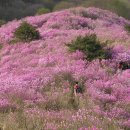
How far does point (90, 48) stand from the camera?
731 inches

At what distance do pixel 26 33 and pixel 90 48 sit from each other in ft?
21.0

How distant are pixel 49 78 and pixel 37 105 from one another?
290 cm

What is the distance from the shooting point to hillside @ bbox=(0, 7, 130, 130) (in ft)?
37.1

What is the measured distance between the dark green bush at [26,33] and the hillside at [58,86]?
49 cm

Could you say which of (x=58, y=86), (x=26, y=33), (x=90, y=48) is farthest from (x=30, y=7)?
(x=58, y=86)

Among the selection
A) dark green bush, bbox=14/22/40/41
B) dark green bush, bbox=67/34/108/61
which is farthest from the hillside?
dark green bush, bbox=14/22/40/41

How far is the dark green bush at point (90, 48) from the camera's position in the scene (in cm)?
1847

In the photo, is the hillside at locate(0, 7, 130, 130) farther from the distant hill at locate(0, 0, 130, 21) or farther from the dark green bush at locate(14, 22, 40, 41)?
the distant hill at locate(0, 0, 130, 21)

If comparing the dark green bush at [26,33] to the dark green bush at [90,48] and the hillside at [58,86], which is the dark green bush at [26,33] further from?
the dark green bush at [90,48]

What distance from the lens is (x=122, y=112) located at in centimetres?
1236

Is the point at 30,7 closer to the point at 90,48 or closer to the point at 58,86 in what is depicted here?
the point at 90,48

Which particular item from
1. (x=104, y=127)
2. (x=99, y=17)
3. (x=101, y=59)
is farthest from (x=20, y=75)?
(x=99, y=17)

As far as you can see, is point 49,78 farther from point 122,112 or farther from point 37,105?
point 122,112

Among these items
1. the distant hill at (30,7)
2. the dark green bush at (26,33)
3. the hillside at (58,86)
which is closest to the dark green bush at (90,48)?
the hillside at (58,86)
